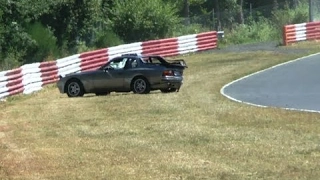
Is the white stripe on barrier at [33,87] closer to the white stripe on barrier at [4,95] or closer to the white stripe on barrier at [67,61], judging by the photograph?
the white stripe on barrier at [4,95]

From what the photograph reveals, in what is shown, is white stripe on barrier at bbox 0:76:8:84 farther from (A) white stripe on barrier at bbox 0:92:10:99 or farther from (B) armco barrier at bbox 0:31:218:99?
(A) white stripe on barrier at bbox 0:92:10:99

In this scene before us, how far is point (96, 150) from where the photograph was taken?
48.3ft

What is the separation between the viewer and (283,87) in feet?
97.2

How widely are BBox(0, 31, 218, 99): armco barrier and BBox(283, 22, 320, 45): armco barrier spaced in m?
3.93

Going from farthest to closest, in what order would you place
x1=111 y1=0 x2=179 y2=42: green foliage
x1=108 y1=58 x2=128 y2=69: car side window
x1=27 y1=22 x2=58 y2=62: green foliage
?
x1=111 y1=0 x2=179 y2=42: green foliage < x1=27 y1=22 x2=58 y2=62: green foliage < x1=108 y1=58 x2=128 y2=69: car side window

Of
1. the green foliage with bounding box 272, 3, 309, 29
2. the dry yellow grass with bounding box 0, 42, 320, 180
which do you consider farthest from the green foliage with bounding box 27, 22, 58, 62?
the green foliage with bounding box 272, 3, 309, 29

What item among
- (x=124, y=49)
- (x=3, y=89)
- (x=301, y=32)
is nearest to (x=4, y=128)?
(x=3, y=89)

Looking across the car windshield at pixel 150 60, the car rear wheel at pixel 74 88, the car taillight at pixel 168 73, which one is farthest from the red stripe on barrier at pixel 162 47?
the car taillight at pixel 168 73

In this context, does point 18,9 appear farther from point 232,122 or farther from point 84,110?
point 232,122

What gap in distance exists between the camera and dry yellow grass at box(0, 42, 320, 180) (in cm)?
1229

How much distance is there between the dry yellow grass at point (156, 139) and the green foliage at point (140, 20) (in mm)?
25067

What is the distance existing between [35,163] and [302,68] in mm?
25728

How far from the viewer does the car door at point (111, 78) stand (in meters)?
28.6

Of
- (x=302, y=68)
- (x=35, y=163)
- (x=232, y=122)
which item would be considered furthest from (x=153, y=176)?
(x=302, y=68)
